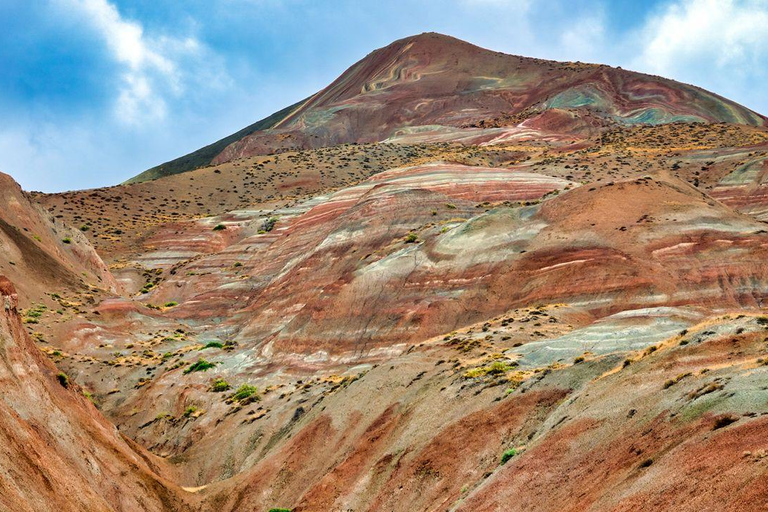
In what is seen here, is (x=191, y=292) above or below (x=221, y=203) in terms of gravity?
below

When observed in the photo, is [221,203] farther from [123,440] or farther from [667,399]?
[667,399]

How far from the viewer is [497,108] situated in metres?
173

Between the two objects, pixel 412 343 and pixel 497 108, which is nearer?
pixel 412 343

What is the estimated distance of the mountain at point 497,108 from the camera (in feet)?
485

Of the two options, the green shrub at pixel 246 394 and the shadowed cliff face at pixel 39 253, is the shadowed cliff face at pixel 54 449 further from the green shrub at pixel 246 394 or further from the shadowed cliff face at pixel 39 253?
the shadowed cliff face at pixel 39 253

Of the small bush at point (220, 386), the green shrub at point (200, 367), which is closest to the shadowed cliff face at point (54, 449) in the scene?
the small bush at point (220, 386)

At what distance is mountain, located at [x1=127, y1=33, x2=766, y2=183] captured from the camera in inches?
5822

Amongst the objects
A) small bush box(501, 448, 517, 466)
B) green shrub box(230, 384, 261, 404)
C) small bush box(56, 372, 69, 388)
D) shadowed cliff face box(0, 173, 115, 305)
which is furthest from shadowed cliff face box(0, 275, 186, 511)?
shadowed cliff face box(0, 173, 115, 305)

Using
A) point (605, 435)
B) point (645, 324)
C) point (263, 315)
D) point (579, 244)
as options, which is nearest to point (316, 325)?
point (263, 315)

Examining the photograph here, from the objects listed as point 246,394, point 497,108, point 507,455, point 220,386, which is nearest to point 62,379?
point 246,394

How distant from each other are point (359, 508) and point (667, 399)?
1105 centimetres

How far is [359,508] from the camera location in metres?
26.9

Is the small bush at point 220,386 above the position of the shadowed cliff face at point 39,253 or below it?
below

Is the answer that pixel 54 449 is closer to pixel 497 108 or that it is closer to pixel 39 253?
pixel 39 253
